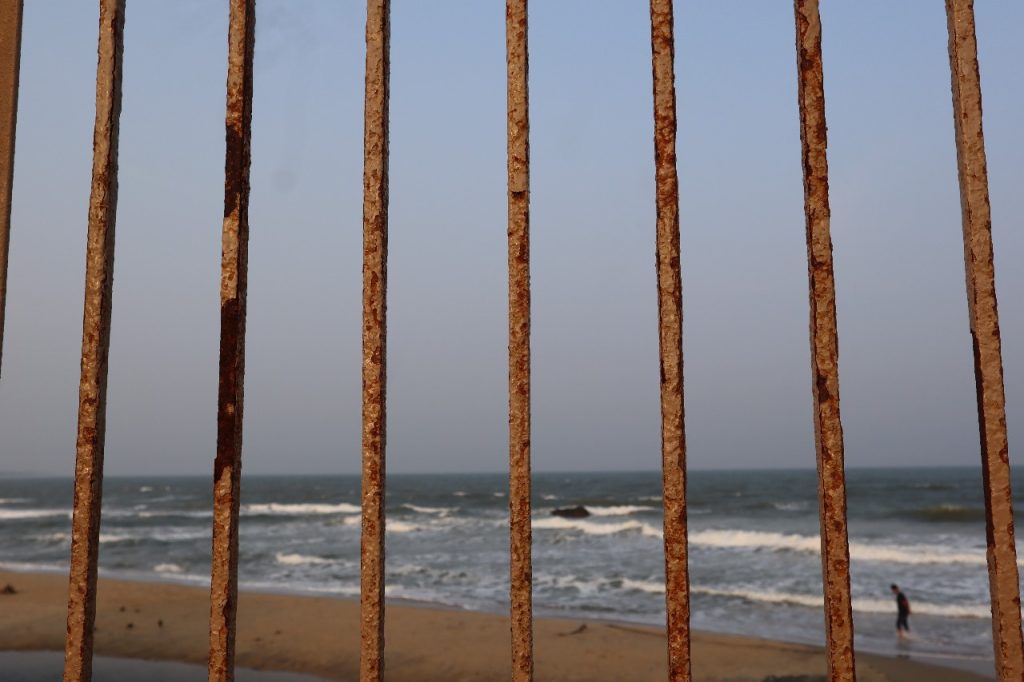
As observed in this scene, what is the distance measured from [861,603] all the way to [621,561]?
7783 mm

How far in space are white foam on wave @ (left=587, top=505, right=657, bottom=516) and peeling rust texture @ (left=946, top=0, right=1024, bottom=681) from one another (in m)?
40.8

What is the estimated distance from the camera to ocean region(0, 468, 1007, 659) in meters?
15.5

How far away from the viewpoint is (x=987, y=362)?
272 cm

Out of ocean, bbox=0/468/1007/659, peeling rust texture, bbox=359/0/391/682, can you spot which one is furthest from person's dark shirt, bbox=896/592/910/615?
peeling rust texture, bbox=359/0/391/682

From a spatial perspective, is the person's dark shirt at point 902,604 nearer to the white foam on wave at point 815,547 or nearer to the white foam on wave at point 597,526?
the white foam on wave at point 815,547

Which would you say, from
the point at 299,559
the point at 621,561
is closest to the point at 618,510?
the point at 621,561

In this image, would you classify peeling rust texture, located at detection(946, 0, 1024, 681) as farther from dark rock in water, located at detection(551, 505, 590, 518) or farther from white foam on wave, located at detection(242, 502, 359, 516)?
white foam on wave, located at detection(242, 502, 359, 516)

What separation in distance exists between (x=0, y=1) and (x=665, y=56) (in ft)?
8.72

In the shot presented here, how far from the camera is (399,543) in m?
29.0

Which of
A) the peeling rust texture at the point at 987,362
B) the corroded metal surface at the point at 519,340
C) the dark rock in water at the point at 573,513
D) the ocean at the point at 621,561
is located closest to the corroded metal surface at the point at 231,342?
the corroded metal surface at the point at 519,340

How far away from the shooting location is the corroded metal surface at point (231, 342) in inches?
113

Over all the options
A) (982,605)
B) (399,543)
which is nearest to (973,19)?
(982,605)

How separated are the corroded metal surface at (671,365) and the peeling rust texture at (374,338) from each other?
0.90 meters

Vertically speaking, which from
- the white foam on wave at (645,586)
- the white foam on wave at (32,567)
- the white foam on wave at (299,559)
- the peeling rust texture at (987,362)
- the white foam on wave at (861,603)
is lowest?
the white foam on wave at (299,559)
